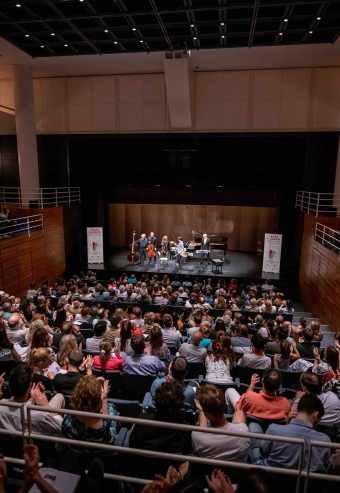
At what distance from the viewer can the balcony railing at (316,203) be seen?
13.0 m

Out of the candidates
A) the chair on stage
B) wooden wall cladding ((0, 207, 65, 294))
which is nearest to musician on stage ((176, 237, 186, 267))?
the chair on stage

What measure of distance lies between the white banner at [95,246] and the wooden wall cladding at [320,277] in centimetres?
853

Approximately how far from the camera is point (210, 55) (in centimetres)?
1284

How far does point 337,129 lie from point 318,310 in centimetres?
766

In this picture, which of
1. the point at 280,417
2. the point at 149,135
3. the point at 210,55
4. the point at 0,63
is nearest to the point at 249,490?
the point at 280,417

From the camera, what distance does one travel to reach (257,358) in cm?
475

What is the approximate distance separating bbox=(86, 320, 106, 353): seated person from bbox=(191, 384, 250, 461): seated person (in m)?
3.09

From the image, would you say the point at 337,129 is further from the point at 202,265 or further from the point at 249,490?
the point at 249,490

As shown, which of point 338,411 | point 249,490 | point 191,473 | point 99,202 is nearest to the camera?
point 249,490

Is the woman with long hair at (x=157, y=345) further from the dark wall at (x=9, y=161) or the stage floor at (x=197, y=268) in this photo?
the dark wall at (x=9, y=161)

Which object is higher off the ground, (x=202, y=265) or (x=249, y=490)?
(x=249, y=490)

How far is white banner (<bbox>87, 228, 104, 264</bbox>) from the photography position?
15.3m

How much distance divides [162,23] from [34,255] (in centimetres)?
894

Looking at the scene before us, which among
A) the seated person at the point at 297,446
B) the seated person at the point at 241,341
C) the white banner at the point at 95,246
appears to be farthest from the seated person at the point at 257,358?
the white banner at the point at 95,246
